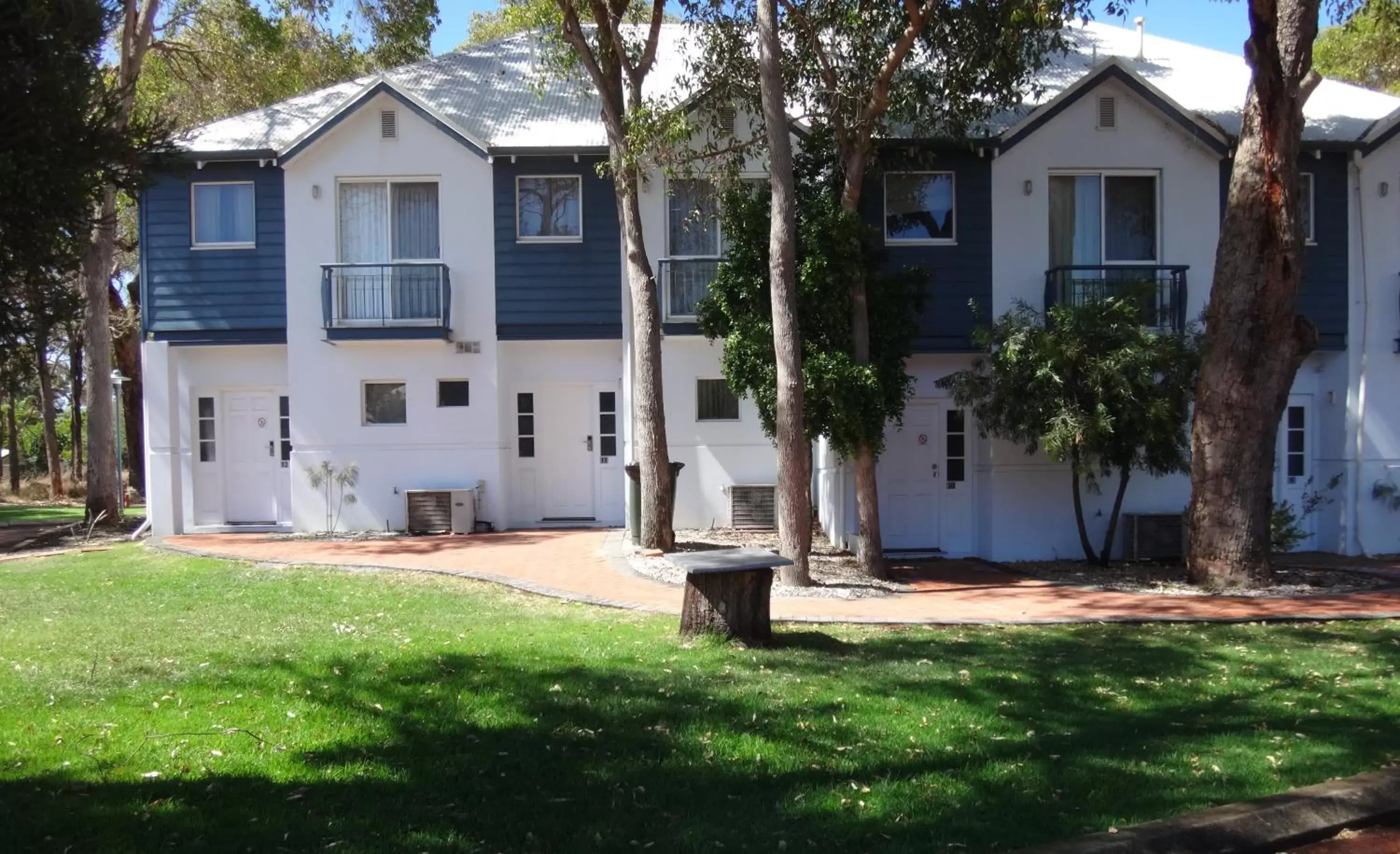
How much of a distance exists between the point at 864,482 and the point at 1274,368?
467cm

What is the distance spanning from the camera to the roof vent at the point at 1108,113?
15703 millimetres

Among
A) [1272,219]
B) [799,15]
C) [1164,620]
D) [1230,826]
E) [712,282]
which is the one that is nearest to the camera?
[1230,826]

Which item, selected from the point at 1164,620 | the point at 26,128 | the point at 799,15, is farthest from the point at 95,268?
the point at 1164,620

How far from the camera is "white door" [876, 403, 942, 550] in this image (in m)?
15.9

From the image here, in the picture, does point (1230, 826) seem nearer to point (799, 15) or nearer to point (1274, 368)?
point (1274, 368)

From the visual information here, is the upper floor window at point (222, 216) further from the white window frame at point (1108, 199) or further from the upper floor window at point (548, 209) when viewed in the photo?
the white window frame at point (1108, 199)

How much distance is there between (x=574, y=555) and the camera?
1448 centimetres

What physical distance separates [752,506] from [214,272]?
9049 mm

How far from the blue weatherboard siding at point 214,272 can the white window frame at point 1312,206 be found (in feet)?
49.7

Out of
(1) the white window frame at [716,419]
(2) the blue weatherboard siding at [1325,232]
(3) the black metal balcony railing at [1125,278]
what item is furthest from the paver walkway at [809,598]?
(2) the blue weatherboard siding at [1325,232]

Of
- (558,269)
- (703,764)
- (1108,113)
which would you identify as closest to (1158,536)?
(1108,113)

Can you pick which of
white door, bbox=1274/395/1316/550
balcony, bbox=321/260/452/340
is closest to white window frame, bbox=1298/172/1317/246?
white door, bbox=1274/395/1316/550

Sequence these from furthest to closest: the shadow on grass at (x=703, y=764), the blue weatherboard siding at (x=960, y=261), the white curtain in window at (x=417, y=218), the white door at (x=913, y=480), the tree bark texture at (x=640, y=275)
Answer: the white curtain in window at (x=417, y=218) → the white door at (x=913, y=480) → the blue weatherboard siding at (x=960, y=261) → the tree bark texture at (x=640, y=275) → the shadow on grass at (x=703, y=764)

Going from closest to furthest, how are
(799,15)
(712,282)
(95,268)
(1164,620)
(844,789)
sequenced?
1. (844,789)
2. (1164,620)
3. (799,15)
4. (712,282)
5. (95,268)
